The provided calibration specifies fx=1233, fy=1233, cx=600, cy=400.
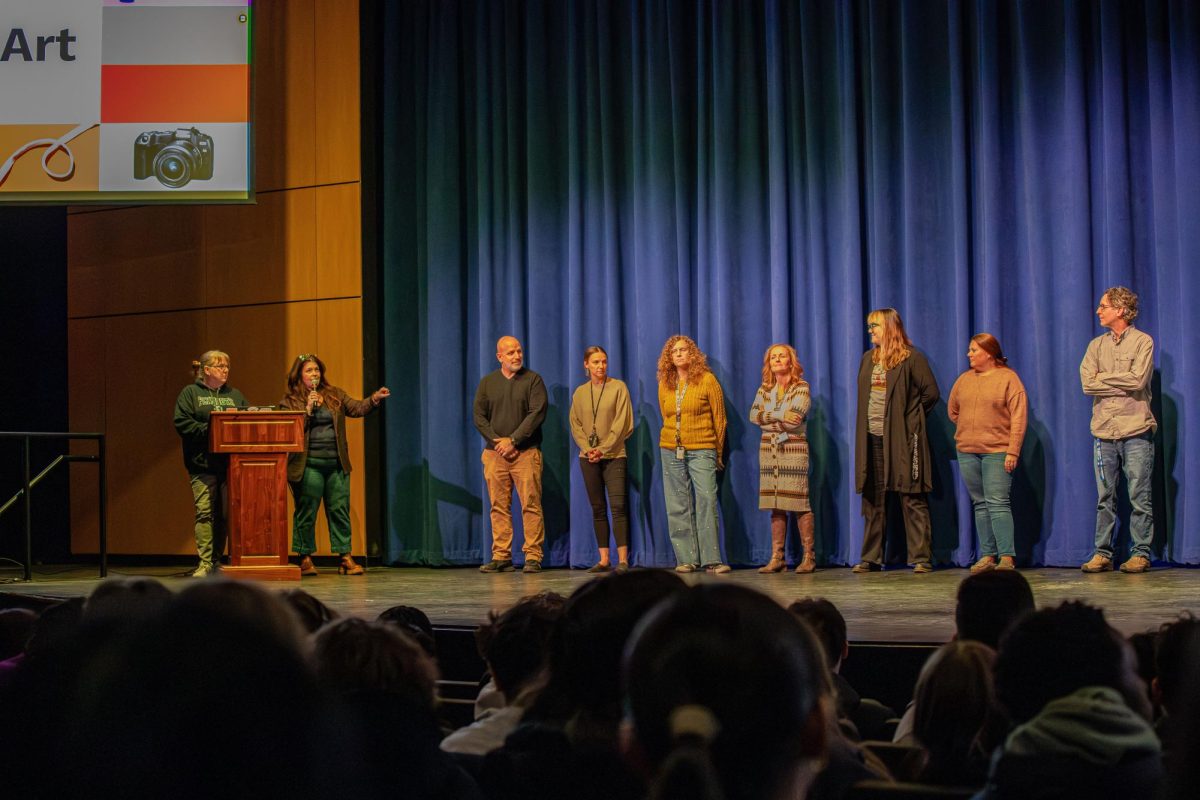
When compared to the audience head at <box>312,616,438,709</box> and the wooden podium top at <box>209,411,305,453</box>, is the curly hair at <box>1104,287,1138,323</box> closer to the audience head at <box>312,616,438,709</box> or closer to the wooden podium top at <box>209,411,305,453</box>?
the wooden podium top at <box>209,411,305,453</box>

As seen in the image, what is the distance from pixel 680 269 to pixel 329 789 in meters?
7.28

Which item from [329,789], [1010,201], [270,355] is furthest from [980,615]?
[270,355]

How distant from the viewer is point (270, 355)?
868cm

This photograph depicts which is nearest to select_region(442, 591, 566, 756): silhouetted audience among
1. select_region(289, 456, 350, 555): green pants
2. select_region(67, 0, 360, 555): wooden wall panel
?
select_region(289, 456, 350, 555): green pants

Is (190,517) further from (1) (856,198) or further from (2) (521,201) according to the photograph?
(1) (856,198)

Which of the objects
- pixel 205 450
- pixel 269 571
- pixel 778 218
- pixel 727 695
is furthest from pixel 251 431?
pixel 727 695

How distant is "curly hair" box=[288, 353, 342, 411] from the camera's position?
795 centimetres

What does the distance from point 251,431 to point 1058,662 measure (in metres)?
6.19

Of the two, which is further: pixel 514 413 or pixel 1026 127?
pixel 514 413

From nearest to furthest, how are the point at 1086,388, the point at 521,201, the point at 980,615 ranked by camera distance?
the point at 980,615, the point at 1086,388, the point at 521,201

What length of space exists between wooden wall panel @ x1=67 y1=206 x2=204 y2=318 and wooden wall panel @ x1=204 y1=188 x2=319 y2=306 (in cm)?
15

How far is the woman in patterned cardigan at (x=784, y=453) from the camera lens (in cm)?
721

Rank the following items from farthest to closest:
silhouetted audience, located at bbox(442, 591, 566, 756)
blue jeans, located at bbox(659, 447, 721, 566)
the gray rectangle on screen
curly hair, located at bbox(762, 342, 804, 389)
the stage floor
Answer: blue jeans, located at bbox(659, 447, 721, 566) < curly hair, located at bbox(762, 342, 804, 389) < the gray rectangle on screen < the stage floor < silhouetted audience, located at bbox(442, 591, 566, 756)

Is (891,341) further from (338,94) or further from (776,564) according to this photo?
(338,94)
